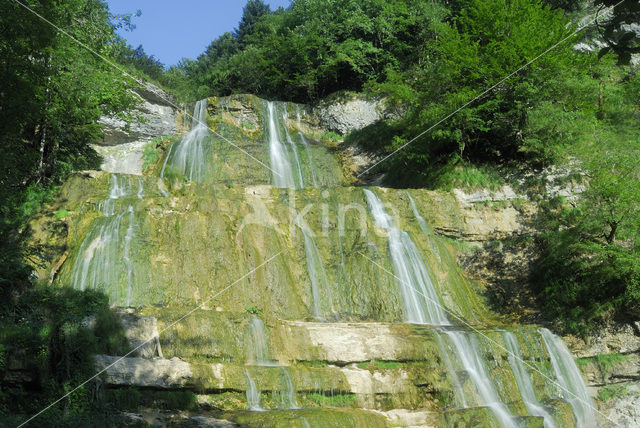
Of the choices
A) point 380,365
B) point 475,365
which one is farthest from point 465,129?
point 380,365

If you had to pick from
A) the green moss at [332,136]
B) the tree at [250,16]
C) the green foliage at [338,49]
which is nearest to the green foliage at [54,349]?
the green moss at [332,136]

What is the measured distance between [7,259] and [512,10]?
16786mm

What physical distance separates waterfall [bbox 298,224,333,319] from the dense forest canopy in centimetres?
489

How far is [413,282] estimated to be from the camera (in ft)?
40.8

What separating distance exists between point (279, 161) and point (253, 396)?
14370mm

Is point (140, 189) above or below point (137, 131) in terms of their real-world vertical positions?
below

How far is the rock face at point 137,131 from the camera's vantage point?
21234 millimetres

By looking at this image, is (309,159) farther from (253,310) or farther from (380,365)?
(380,365)

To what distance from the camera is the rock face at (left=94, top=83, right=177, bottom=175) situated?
69.7 feet

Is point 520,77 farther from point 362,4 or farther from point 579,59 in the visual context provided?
point 362,4

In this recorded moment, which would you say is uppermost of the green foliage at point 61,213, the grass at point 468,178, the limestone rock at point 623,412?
the grass at point 468,178

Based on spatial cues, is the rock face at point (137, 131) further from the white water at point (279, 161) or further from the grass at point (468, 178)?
the grass at point (468, 178)

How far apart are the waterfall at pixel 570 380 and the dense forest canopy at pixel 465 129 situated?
1149 millimetres

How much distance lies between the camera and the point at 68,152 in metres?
16.7
